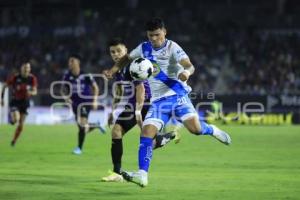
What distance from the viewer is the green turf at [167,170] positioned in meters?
9.79

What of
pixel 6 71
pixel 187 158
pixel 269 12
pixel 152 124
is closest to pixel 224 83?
pixel 269 12

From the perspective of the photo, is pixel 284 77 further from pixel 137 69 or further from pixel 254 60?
pixel 137 69

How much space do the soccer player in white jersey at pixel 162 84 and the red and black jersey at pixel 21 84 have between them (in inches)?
402

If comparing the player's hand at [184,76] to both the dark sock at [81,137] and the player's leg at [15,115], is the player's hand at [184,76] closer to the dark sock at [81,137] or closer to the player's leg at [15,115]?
the dark sock at [81,137]

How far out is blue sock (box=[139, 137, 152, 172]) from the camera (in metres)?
10.0

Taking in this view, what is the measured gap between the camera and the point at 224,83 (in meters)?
35.7

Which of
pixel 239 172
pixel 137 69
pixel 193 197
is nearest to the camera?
pixel 193 197

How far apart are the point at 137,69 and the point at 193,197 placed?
7.03 feet

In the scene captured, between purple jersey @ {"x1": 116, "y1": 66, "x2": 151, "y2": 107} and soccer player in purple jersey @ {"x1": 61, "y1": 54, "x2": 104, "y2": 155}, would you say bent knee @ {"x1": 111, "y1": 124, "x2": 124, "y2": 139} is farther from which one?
soccer player in purple jersey @ {"x1": 61, "y1": 54, "x2": 104, "y2": 155}

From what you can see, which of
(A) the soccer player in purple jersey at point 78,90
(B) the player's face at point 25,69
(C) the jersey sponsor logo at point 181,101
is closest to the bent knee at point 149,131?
(C) the jersey sponsor logo at point 181,101

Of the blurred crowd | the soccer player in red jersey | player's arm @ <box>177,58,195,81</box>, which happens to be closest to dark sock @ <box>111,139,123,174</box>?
player's arm @ <box>177,58,195,81</box>

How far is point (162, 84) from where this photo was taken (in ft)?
35.0

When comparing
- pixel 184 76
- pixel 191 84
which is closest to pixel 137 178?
pixel 184 76

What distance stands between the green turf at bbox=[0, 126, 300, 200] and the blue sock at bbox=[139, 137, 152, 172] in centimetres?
37
